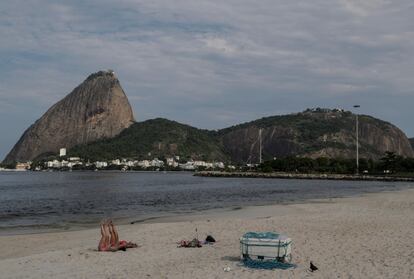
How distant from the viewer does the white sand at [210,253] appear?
13.6 meters

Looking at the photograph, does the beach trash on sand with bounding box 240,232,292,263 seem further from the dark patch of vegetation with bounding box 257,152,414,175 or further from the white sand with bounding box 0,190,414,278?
the dark patch of vegetation with bounding box 257,152,414,175

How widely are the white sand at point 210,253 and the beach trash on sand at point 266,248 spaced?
20.4 inches

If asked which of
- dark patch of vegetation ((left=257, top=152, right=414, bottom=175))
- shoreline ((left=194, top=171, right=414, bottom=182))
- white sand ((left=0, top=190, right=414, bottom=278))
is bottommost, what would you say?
white sand ((left=0, top=190, right=414, bottom=278))

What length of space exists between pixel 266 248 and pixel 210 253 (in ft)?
10.2

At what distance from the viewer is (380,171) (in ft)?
527

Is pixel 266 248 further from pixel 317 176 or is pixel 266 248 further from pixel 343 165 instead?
pixel 343 165

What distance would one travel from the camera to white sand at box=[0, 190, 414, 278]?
13.6 metres

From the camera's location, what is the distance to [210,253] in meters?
17.0

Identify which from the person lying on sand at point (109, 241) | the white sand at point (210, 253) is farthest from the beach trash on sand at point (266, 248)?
the person lying on sand at point (109, 241)

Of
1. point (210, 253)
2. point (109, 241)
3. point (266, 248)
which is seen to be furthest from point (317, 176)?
point (266, 248)

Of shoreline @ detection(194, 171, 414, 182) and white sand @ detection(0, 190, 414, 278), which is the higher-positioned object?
shoreline @ detection(194, 171, 414, 182)

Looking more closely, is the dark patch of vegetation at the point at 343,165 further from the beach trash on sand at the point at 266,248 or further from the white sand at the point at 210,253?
the beach trash on sand at the point at 266,248

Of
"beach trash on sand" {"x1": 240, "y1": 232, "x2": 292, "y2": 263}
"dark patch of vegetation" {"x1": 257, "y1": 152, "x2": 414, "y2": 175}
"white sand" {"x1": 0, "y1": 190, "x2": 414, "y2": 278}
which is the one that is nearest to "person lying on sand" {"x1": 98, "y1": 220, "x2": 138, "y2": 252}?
"white sand" {"x1": 0, "y1": 190, "x2": 414, "y2": 278}

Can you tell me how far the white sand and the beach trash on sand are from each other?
519mm
